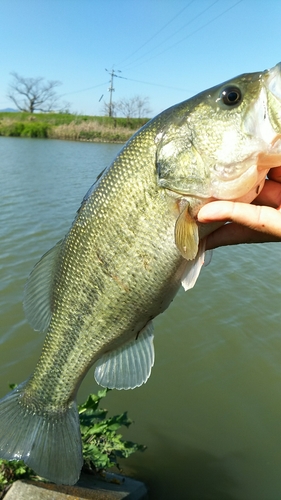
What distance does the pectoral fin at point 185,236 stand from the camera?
2.00 meters

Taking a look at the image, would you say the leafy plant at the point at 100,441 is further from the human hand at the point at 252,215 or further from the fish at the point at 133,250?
the human hand at the point at 252,215

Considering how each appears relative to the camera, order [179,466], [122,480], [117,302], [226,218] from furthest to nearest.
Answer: [179,466] → [122,480] → [117,302] → [226,218]

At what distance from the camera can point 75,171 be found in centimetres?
2014

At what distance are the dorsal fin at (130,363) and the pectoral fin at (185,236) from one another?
657 millimetres

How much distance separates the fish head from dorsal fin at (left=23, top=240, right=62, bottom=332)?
36.4 inches

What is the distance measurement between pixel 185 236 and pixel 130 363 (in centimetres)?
97

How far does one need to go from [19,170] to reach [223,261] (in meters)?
12.7

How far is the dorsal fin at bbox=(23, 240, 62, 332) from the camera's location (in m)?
2.49

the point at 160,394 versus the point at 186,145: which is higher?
the point at 186,145

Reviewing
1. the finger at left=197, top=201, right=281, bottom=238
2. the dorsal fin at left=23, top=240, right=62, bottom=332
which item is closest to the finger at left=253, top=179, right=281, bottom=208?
the finger at left=197, top=201, right=281, bottom=238

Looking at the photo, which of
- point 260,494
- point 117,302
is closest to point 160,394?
point 260,494

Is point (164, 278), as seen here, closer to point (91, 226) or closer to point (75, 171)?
point (91, 226)

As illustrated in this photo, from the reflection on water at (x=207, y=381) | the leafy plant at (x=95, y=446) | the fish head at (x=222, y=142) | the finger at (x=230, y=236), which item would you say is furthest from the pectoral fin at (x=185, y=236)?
the reflection on water at (x=207, y=381)

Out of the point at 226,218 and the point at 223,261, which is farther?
the point at 223,261
